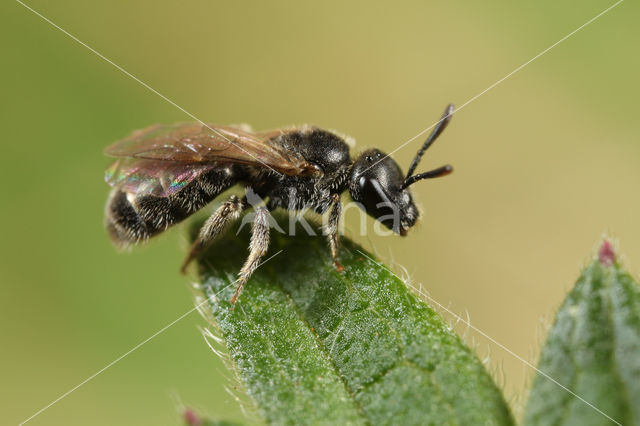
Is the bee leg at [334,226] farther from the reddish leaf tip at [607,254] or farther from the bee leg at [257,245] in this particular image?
the reddish leaf tip at [607,254]

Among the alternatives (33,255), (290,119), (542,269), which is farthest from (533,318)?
(33,255)

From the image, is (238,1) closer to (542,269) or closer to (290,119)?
(290,119)

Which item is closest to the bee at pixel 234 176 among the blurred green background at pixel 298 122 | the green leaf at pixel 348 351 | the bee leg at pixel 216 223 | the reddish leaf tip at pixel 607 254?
the bee leg at pixel 216 223

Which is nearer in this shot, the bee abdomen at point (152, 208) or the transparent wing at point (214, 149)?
the transparent wing at point (214, 149)

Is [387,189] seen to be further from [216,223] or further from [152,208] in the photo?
[152,208]

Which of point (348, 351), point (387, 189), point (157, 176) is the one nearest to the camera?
point (348, 351)

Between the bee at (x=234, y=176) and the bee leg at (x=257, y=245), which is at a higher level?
the bee at (x=234, y=176)

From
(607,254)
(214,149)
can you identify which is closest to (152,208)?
(214,149)
